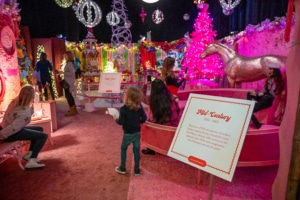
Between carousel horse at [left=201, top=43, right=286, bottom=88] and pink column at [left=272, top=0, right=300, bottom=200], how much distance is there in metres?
2.81

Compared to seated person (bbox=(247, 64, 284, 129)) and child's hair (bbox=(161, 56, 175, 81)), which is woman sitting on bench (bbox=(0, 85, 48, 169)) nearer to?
child's hair (bbox=(161, 56, 175, 81))

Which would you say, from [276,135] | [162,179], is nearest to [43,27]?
[162,179]

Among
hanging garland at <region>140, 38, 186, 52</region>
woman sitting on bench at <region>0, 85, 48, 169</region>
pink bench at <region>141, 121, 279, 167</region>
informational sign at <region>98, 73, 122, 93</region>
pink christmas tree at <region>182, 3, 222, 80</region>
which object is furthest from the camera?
hanging garland at <region>140, 38, 186, 52</region>

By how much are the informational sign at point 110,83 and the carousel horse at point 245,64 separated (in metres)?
2.82

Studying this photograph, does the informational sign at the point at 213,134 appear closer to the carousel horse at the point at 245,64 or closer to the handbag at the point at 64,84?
the carousel horse at the point at 245,64

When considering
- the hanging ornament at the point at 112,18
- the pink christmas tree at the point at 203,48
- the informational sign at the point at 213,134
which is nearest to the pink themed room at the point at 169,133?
the informational sign at the point at 213,134

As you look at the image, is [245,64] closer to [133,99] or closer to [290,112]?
Result: [133,99]

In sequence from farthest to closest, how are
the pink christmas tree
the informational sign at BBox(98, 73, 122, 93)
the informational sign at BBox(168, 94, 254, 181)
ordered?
the pink christmas tree < the informational sign at BBox(98, 73, 122, 93) < the informational sign at BBox(168, 94, 254, 181)

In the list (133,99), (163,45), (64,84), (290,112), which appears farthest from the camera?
(163,45)

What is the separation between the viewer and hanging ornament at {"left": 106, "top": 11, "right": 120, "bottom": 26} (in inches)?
426

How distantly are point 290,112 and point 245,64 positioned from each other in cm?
390

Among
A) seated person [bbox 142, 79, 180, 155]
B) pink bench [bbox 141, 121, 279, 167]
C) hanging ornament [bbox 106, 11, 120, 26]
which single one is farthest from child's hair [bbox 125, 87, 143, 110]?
hanging ornament [bbox 106, 11, 120, 26]

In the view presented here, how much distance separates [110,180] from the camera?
311 centimetres

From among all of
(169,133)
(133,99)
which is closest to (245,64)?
(169,133)
